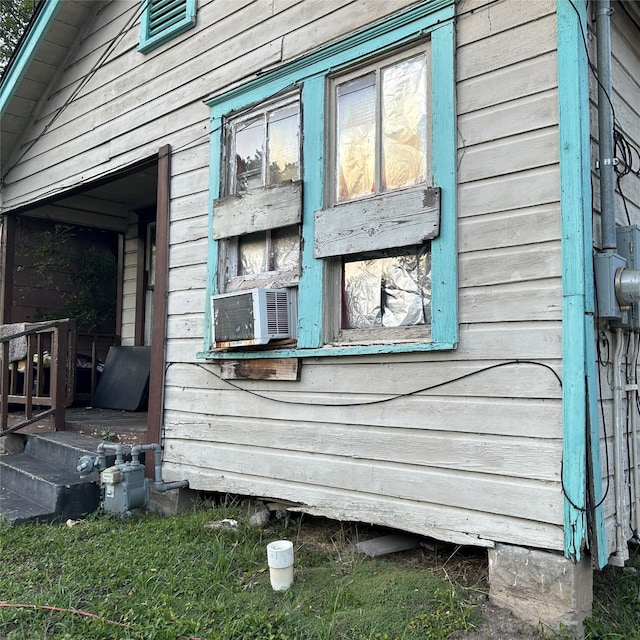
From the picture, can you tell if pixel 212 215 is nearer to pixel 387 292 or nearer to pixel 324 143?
pixel 324 143

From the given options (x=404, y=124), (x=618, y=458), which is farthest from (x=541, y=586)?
(x=404, y=124)

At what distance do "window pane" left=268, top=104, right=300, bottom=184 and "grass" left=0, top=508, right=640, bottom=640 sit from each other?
242 cm

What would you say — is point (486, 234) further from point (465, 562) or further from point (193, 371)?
point (193, 371)

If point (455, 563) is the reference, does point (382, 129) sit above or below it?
above

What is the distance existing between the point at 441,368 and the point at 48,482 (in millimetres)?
3181

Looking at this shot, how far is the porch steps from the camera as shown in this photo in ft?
14.6

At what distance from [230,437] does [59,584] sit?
1.46m

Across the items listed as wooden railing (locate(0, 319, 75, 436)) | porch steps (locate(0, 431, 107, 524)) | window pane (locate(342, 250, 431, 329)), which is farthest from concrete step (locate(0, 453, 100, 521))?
window pane (locate(342, 250, 431, 329))

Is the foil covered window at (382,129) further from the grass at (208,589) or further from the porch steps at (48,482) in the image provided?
the porch steps at (48,482)

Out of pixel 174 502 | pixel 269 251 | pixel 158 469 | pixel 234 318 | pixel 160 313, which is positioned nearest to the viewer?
pixel 234 318

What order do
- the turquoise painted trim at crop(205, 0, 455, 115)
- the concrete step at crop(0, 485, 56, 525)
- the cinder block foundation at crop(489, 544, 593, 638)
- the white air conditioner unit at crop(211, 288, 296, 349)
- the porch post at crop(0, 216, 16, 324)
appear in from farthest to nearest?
the porch post at crop(0, 216, 16, 324) < the concrete step at crop(0, 485, 56, 525) < the white air conditioner unit at crop(211, 288, 296, 349) < the turquoise painted trim at crop(205, 0, 455, 115) < the cinder block foundation at crop(489, 544, 593, 638)

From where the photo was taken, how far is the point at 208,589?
3.19 metres

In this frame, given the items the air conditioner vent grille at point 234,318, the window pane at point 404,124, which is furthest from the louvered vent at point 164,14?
the air conditioner vent grille at point 234,318

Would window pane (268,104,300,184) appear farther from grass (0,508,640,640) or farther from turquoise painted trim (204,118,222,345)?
grass (0,508,640,640)
